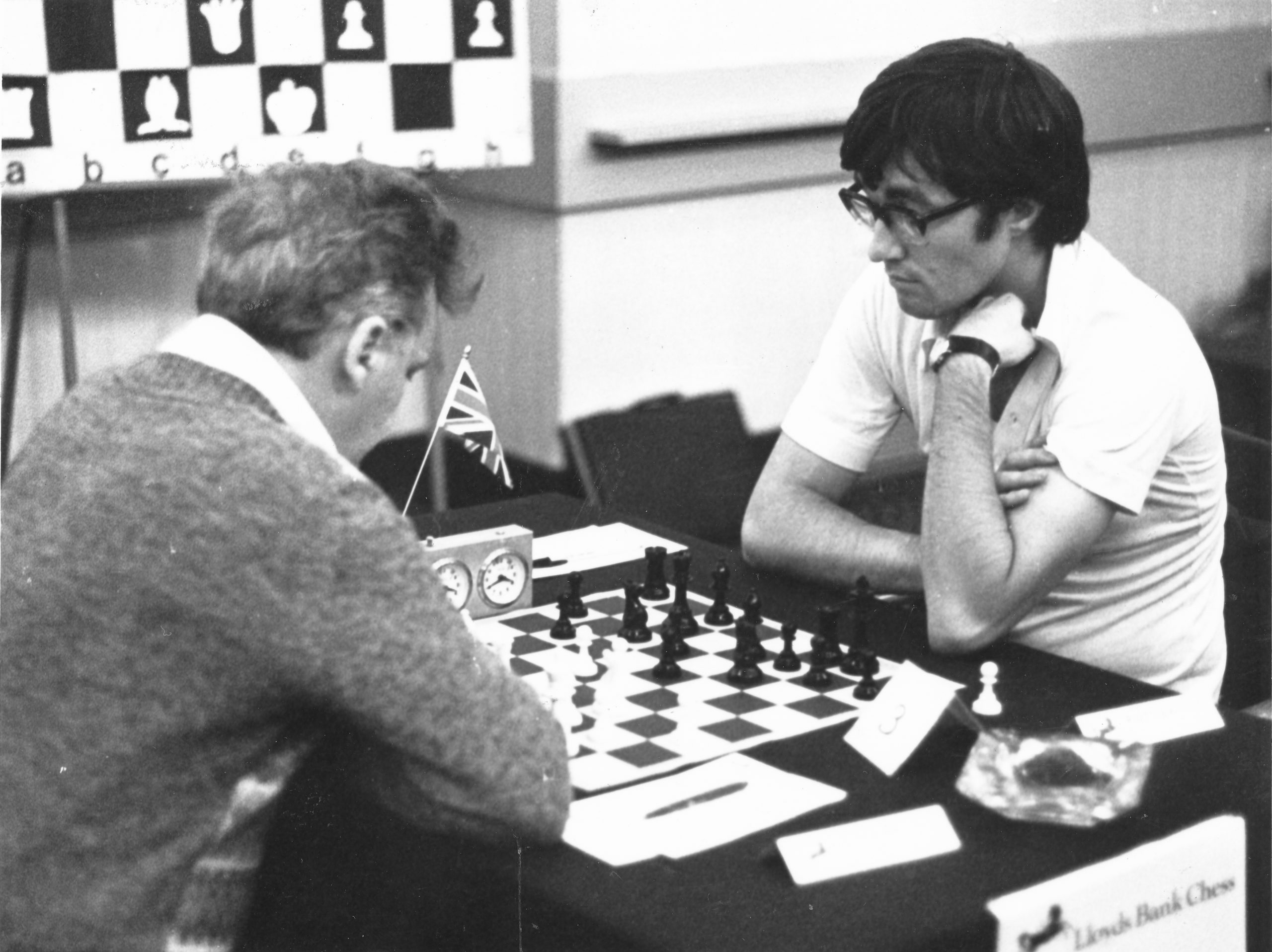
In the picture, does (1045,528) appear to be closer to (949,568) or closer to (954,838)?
(949,568)

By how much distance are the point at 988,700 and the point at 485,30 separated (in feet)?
7.81

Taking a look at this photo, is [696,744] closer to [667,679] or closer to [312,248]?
[667,679]

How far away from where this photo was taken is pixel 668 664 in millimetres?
1975

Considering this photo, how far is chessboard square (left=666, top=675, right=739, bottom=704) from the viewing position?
190 centimetres

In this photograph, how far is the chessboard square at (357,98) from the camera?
11.7ft

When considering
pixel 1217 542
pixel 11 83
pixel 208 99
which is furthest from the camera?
pixel 208 99

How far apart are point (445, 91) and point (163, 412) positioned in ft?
7.94

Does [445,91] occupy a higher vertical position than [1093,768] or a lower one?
higher

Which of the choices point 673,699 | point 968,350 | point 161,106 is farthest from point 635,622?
point 161,106

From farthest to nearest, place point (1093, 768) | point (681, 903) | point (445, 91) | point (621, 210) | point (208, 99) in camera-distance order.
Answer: point (621, 210) → point (445, 91) → point (208, 99) → point (1093, 768) → point (681, 903)

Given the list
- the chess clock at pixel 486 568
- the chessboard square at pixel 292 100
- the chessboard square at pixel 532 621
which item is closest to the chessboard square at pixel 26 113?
the chessboard square at pixel 292 100

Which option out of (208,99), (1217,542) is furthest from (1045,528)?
(208,99)

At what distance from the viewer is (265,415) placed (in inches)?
58.4

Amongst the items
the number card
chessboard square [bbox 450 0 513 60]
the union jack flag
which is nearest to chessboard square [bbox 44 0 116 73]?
chessboard square [bbox 450 0 513 60]
